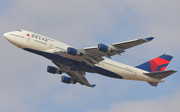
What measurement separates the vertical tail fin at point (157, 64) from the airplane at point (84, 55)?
1.43 m

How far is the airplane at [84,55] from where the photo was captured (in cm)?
4084

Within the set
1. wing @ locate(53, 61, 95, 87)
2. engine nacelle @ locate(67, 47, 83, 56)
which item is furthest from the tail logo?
engine nacelle @ locate(67, 47, 83, 56)

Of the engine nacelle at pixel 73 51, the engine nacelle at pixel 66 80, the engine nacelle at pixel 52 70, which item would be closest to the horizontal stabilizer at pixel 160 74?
the engine nacelle at pixel 66 80

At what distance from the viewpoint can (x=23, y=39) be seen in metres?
42.8

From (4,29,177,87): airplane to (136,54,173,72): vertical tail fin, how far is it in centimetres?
143

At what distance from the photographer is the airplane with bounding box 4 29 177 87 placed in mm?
40844

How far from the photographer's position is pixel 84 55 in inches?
1702

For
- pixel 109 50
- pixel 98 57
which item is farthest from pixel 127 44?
pixel 98 57

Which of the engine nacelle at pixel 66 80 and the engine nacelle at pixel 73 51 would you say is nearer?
the engine nacelle at pixel 73 51

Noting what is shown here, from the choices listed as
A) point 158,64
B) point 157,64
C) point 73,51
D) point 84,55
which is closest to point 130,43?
point 84,55

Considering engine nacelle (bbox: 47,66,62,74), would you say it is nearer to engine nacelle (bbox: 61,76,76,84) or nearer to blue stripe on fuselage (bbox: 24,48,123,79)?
engine nacelle (bbox: 61,76,76,84)

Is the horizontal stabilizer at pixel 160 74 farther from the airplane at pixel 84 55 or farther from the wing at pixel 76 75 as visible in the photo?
the wing at pixel 76 75

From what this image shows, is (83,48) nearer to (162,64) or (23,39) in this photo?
(23,39)

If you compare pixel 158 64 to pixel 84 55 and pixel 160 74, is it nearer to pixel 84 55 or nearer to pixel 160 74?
pixel 160 74
